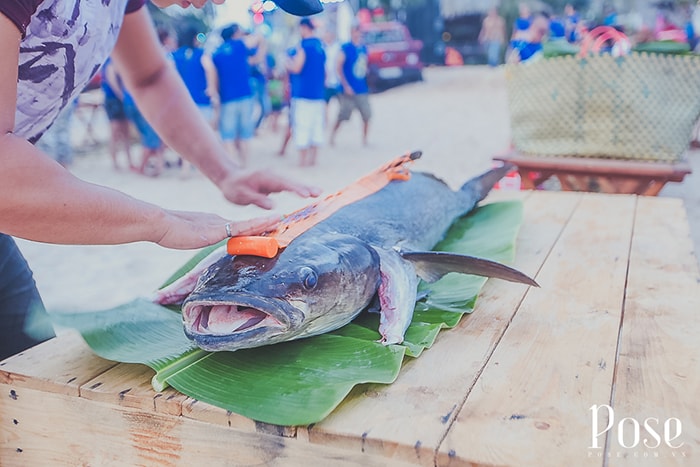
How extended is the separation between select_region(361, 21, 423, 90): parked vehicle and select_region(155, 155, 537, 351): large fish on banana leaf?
15370mm

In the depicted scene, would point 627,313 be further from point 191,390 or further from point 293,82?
point 293,82

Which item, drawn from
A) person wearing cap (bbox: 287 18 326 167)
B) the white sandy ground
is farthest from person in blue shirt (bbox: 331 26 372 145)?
person wearing cap (bbox: 287 18 326 167)

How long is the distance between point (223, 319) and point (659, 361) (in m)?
0.95

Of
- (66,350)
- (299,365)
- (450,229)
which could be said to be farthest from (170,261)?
(299,365)

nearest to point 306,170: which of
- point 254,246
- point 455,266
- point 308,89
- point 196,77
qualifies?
point 308,89

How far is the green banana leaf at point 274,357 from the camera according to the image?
125cm

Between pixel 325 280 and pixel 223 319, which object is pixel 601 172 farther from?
pixel 223 319

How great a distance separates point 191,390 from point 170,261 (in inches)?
134

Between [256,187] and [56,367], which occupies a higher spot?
[256,187]

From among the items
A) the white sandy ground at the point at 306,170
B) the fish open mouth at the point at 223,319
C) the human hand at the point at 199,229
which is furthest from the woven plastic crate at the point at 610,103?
the fish open mouth at the point at 223,319

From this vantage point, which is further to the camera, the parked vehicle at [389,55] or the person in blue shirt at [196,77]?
the parked vehicle at [389,55]

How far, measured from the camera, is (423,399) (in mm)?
1263

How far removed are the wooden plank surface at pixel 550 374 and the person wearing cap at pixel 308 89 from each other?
20.7 feet

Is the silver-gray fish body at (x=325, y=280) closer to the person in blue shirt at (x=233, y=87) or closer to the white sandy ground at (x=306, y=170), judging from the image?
the white sandy ground at (x=306, y=170)
